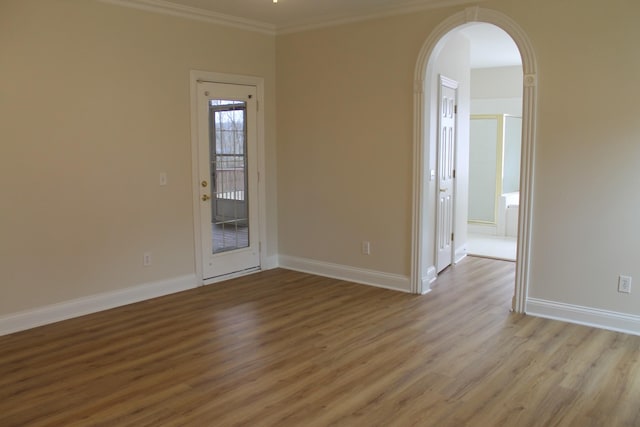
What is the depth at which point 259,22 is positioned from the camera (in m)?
5.58

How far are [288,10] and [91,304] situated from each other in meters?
3.30

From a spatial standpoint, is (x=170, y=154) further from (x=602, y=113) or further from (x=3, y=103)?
(x=602, y=113)

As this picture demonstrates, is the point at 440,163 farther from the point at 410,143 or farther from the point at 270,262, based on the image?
the point at 270,262

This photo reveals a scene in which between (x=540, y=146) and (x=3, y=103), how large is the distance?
13.8 ft

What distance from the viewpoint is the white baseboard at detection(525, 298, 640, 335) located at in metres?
4.01

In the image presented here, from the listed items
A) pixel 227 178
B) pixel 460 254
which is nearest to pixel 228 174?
pixel 227 178

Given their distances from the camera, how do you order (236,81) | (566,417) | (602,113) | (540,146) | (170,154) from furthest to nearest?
(236,81), (170,154), (540,146), (602,113), (566,417)

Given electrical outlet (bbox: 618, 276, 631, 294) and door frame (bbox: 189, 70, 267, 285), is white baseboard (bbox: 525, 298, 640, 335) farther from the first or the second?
door frame (bbox: 189, 70, 267, 285)

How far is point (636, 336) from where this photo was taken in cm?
394

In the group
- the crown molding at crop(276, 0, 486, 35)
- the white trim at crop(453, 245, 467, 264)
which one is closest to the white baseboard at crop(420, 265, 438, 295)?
the white trim at crop(453, 245, 467, 264)

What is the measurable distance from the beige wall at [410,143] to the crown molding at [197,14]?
35 centimetres

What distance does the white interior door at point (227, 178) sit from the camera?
17.4ft

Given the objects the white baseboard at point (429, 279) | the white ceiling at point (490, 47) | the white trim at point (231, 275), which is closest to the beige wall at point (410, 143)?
the white baseboard at point (429, 279)

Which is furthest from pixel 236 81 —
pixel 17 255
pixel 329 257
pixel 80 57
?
pixel 17 255
